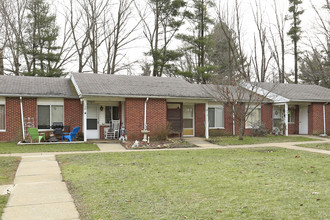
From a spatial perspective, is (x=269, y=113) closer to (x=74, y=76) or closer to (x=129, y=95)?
(x=129, y=95)

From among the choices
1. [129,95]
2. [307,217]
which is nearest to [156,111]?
[129,95]

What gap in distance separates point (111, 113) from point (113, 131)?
44.3 inches

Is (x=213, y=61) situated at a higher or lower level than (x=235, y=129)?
higher

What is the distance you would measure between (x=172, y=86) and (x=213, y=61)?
1540 cm

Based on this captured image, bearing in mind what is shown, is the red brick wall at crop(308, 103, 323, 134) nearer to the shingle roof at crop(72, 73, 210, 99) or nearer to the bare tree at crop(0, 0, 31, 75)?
the shingle roof at crop(72, 73, 210, 99)

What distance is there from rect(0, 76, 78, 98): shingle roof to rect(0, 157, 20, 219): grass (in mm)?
6166

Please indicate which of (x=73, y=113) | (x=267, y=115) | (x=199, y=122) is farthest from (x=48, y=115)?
(x=267, y=115)

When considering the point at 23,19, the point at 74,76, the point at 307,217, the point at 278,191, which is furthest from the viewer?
the point at 23,19

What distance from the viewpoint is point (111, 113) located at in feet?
56.3

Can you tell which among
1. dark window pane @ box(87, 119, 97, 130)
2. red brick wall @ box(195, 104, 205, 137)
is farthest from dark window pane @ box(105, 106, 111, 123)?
red brick wall @ box(195, 104, 205, 137)

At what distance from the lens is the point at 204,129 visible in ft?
60.8

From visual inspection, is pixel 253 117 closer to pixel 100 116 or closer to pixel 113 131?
pixel 113 131

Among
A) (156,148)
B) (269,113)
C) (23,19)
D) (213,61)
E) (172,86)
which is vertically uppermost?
(23,19)

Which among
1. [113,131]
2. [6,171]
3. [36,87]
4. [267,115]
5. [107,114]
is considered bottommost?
[6,171]
